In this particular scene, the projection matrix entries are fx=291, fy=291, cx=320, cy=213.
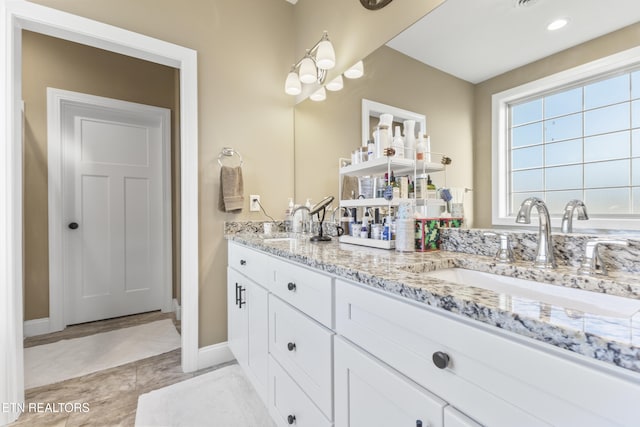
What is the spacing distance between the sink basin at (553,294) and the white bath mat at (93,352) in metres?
2.15

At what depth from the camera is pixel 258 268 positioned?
1.44 metres

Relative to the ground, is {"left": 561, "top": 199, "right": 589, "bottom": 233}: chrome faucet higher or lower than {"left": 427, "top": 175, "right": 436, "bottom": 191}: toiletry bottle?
lower

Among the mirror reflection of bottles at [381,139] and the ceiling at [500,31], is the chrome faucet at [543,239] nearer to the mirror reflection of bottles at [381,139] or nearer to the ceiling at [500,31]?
the ceiling at [500,31]

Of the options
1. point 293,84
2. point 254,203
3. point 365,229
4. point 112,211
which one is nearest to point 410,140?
point 365,229

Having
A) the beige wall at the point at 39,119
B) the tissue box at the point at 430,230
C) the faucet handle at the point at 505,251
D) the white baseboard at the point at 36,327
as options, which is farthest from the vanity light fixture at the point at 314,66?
the white baseboard at the point at 36,327

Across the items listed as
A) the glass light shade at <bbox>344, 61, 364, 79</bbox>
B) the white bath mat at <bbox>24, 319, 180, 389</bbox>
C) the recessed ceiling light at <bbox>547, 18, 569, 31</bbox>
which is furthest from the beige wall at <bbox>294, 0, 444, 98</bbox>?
the white bath mat at <bbox>24, 319, 180, 389</bbox>

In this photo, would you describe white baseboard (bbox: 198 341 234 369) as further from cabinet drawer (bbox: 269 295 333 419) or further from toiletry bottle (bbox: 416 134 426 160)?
toiletry bottle (bbox: 416 134 426 160)

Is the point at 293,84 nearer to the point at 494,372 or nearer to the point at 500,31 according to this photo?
the point at 500,31

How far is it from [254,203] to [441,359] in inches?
68.5

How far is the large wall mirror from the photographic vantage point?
0.84 metres

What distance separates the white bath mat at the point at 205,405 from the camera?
1407 millimetres

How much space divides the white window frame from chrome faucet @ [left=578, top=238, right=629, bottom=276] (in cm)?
6

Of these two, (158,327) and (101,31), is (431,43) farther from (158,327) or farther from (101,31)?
(158,327)

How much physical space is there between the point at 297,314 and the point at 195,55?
1755mm
